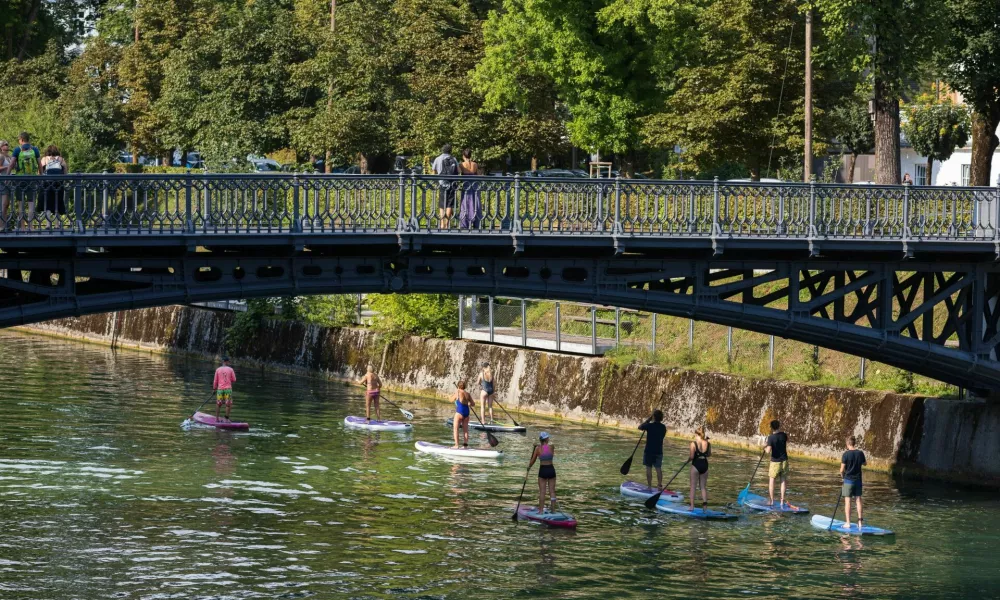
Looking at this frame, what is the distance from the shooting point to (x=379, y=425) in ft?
144

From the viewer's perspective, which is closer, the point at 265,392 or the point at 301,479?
the point at 301,479

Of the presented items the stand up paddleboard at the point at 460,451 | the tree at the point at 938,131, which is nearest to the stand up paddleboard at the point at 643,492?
the stand up paddleboard at the point at 460,451

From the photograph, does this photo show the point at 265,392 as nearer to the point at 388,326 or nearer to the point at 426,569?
the point at 388,326

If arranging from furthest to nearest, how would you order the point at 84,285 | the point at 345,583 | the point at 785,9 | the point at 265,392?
the point at 785,9 < the point at 265,392 < the point at 84,285 < the point at 345,583

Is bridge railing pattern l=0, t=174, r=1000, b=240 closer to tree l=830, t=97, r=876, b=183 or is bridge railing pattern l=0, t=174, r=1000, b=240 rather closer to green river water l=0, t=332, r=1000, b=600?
green river water l=0, t=332, r=1000, b=600

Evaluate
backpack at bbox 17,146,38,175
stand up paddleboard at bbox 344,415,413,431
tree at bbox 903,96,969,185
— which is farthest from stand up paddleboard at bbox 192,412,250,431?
tree at bbox 903,96,969,185

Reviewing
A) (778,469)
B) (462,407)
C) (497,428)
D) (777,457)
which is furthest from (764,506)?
(497,428)

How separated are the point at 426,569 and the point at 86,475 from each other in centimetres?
1125

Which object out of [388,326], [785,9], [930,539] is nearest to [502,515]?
[930,539]

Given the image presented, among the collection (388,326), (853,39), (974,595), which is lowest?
(974,595)

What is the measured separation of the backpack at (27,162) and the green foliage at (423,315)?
76.9 ft

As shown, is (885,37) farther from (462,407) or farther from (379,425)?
(379,425)

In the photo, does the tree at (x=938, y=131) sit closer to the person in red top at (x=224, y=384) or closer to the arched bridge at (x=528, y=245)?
the arched bridge at (x=528, y=245)

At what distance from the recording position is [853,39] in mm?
44031
